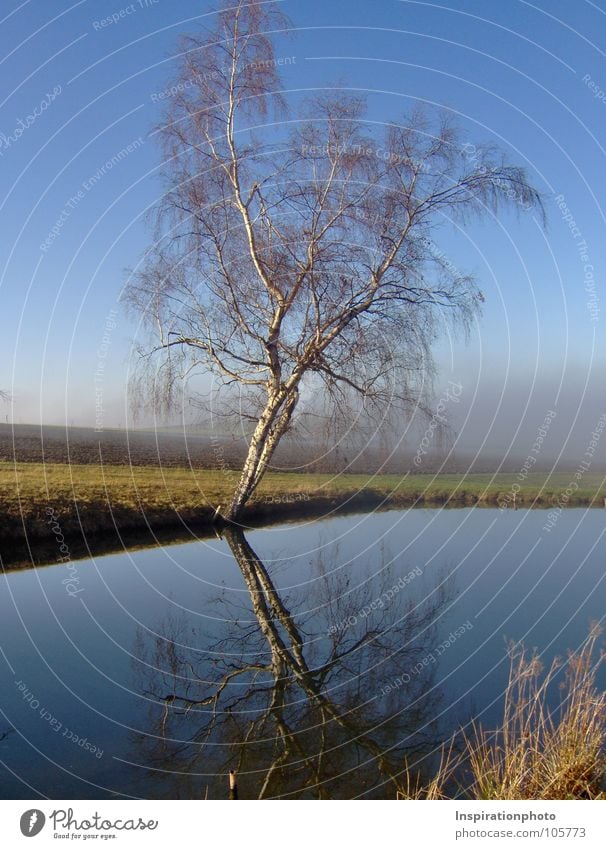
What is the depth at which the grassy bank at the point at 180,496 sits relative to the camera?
50.2 ft

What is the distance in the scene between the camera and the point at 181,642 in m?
9.80

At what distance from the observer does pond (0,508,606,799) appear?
21.0 feet

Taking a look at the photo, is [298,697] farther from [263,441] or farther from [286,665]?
[263,441]

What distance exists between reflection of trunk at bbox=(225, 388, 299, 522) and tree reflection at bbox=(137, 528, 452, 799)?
6123 millimetres

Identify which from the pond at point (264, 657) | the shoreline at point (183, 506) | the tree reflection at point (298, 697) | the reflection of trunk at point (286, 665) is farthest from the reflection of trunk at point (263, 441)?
the tree reflection at point (298, 697)

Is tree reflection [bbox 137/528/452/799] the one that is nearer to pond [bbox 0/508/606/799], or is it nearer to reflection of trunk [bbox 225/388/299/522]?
pond [bbox 0/508/606/799]

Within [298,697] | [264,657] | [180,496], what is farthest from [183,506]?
[298,697]

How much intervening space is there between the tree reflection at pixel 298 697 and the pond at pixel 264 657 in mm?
27

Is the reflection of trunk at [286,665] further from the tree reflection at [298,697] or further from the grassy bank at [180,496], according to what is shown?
the grassy bank at [180,496]

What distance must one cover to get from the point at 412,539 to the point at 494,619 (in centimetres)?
647

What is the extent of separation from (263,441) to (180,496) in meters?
3.07

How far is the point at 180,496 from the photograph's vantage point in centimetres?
1972
